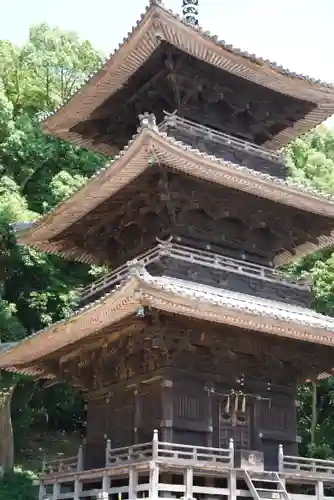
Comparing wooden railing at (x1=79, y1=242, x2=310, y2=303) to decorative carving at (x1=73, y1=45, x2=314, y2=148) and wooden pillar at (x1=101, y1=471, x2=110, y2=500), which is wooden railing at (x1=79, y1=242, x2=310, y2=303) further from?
wooden pillar at (x1=101, y1=471, x2=110, y2=500)

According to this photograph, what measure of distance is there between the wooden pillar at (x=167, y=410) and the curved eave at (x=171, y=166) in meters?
4.23

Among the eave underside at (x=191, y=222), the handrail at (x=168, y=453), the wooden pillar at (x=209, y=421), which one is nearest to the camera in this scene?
the handrail at (x=168, y=453)

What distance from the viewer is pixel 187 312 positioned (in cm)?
1172

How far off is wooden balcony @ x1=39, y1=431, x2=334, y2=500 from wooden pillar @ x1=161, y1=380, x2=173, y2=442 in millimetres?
244

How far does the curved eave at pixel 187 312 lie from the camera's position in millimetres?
11245

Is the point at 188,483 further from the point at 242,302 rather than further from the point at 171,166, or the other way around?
the point at 171,166

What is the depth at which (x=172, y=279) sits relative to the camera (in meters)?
13.1

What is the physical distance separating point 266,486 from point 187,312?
410 centimetres

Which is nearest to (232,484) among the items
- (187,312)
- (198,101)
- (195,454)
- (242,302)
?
(195,454)

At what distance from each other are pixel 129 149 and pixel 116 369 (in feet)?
15.6

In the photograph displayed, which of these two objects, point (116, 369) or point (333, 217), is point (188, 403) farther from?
point (333, 217)

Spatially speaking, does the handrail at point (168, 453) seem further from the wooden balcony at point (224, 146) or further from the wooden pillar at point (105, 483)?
the wooden balcony at point (224, 146)

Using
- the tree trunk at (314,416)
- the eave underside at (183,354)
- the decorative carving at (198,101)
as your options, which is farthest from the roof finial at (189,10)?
the tree trunk at (314,416)

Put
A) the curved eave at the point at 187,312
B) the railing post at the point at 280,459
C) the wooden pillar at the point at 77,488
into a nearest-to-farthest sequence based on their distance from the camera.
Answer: the curved eave at the point at 187,312 → the railing post at the point at 280,459 → the wooden pillar at the point at 77,488
